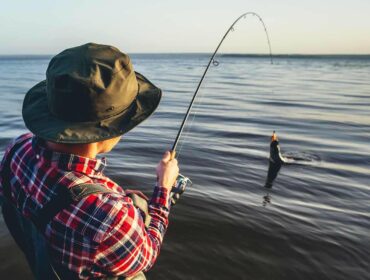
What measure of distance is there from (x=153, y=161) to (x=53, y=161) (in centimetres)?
666

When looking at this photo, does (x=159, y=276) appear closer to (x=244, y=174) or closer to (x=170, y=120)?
(x=244, y=174)

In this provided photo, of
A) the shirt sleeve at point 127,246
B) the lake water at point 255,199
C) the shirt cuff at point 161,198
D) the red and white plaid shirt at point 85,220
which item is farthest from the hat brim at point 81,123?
the lake water at point 255,199

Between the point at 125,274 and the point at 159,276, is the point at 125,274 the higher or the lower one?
the higher one

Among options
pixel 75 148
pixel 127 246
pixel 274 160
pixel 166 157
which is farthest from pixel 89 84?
pixel 274 160

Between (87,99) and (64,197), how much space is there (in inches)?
18.8

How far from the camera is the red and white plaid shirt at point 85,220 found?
1.82 metres

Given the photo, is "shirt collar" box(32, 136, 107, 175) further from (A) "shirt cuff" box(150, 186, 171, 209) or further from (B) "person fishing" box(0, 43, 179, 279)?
(A) "shirt cuff" box(150, 186, 171, 209)

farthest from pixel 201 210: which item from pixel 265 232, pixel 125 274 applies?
pixel 125 274

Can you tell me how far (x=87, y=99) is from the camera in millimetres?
1938

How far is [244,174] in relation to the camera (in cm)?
785

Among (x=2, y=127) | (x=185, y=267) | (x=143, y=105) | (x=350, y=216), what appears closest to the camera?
(x=143, y=105)

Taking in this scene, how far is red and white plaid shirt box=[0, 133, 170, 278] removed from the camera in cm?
182

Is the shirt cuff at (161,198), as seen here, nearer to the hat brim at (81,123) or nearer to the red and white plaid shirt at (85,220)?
the red and white plaid shirt at (85,220)

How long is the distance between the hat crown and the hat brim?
4 cm
